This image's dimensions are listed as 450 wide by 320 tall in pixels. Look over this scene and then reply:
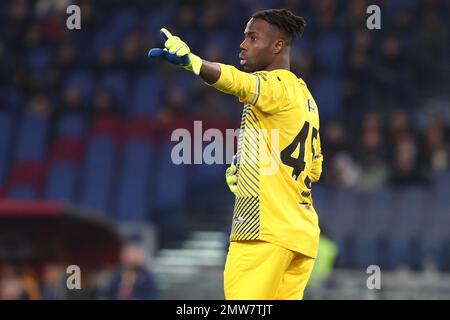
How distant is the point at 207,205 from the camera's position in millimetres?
12977

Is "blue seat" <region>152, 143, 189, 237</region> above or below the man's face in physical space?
below

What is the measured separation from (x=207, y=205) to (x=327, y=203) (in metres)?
1.94

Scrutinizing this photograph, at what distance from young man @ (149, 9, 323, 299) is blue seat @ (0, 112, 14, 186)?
9.36 metres

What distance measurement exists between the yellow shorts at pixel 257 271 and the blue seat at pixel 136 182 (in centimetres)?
808

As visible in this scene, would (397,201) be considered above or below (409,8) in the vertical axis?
below

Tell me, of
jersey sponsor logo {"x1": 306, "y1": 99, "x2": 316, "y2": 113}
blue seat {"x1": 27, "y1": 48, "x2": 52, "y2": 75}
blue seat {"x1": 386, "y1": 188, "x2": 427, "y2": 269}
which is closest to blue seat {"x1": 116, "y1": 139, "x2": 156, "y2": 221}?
blue seat {"x1": 27, "y1": 48, "x2": 52, "y2": 75}

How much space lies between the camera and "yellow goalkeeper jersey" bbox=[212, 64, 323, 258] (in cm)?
432

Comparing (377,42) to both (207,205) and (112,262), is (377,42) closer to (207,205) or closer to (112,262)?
(207,205)

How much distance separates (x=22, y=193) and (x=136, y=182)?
1614 millimetres

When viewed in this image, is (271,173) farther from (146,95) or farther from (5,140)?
(5,140)

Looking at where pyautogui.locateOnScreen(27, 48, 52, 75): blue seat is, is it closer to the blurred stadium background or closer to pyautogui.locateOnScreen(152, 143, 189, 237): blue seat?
the blurred stadium background

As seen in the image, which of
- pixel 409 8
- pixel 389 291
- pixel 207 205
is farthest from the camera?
pixel 409 8
